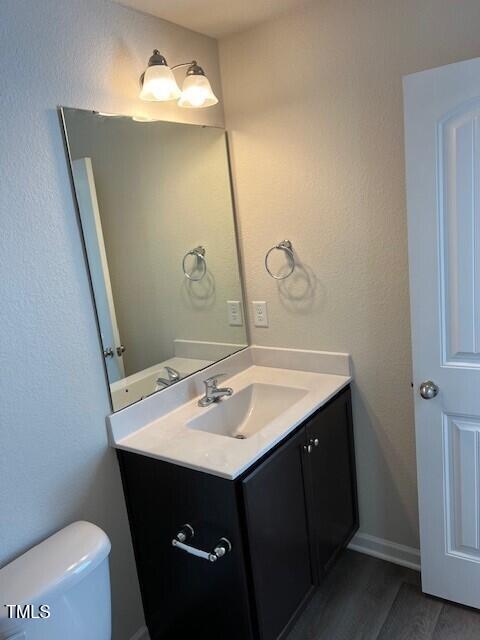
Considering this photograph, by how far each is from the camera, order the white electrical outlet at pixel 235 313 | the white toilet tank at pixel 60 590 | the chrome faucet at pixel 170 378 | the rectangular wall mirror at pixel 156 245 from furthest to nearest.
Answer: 1. the white electrical outlet at pixel 235 313
2. the chrome faucet at pixel 170 378
3. the rectangular wall mirror at pixel 156 245
4. the white toilet tank at pixel 60 590

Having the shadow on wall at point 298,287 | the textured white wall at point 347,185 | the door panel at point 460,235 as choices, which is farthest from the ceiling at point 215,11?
the shadow on wall at point 298,287

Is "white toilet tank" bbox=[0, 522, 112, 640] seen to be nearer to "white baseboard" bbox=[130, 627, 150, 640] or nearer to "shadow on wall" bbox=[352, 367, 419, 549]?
"white baseboard" bbox=[130, 627, 150, 640]

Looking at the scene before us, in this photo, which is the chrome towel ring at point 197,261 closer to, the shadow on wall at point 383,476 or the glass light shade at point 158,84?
the glass light shade at point 158,84

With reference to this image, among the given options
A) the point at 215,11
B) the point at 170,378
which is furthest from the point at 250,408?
the point at 215,11

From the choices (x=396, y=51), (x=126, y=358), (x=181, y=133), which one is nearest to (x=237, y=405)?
(x=126, y=358)

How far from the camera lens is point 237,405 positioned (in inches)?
82.3

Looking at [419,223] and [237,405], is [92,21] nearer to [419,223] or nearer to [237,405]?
[419,223]

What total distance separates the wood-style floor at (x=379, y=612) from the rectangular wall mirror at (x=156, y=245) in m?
1.09

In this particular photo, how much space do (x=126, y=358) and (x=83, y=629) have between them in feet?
2.76

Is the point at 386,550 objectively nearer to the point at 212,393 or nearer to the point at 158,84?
the point at 212,393

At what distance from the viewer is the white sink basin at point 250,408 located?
200 cm

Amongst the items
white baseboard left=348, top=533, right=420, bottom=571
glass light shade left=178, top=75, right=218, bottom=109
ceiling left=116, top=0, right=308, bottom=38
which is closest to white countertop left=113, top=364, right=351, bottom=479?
white baseboard left=348, top=533, right=420, bottom=571

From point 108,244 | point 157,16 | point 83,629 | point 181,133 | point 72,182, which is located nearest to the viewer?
point 83,629

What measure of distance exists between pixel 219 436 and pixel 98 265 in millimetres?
718
